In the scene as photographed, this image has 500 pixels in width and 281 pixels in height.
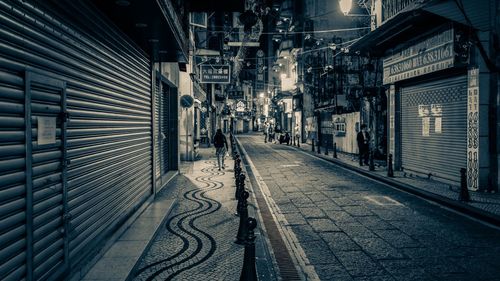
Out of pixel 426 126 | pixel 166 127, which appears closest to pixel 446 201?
pixel 426 126

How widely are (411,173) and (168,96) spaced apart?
1115 centimetres

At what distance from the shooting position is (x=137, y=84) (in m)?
9.34

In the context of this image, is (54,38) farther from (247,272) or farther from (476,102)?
(476,102)

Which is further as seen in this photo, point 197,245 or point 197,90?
point 197,90

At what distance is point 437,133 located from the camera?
557 inches

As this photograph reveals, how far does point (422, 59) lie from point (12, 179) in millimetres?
14322

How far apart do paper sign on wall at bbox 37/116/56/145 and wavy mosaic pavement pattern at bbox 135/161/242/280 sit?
7.52ft

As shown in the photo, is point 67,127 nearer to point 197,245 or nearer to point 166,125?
point 197,245

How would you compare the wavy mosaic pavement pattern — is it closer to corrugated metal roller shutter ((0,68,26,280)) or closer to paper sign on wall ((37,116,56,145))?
corrugated metal roller shutter ((0,68,26,280))

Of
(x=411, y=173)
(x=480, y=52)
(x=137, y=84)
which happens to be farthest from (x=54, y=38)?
(x=411, y=173)

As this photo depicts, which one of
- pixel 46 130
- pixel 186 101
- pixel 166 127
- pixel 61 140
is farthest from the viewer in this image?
pixel 186 101

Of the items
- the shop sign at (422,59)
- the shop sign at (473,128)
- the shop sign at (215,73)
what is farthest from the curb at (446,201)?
the shop sign at (215,73)

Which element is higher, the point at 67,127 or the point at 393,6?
the point at 393,6

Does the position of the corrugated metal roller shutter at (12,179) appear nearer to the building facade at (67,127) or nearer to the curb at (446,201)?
the building facade at (67,127)
